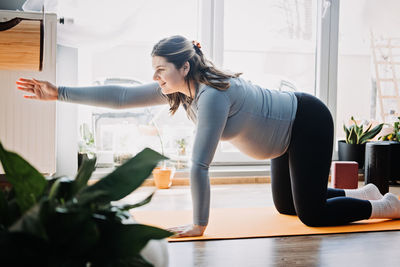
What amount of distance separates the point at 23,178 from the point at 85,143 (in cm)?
251

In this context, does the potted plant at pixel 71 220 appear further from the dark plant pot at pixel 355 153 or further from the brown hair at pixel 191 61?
the dark plant pot at pixel 355 153

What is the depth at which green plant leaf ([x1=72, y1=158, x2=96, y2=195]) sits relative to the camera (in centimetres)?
49

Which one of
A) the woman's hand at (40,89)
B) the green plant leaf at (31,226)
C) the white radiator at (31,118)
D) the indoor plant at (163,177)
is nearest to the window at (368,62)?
the indoor plant at (163,177)

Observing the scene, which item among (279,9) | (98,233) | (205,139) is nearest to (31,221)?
(98,233)

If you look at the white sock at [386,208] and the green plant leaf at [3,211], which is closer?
the green plant leaf at [3,211]

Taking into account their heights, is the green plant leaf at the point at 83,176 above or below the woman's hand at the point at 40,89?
below

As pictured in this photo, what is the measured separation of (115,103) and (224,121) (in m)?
0.52

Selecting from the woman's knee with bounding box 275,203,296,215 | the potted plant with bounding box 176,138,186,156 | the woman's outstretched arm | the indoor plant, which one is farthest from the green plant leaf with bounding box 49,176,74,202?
the potted plant with bounding box 176,138,186,156

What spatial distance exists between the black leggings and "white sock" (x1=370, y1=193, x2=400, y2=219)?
3 centimetres

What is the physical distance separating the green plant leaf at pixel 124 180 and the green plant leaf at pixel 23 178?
1.9 inches

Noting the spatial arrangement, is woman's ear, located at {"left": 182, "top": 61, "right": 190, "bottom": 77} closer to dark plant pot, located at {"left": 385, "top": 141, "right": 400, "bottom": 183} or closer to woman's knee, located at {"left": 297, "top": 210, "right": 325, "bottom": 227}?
woman's knee, located at {"left": 297, "top": 210, "right": 325, "bottom": 227}

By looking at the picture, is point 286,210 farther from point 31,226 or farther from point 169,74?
point 31,226

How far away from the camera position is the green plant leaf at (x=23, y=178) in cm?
45

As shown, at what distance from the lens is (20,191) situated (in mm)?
457
